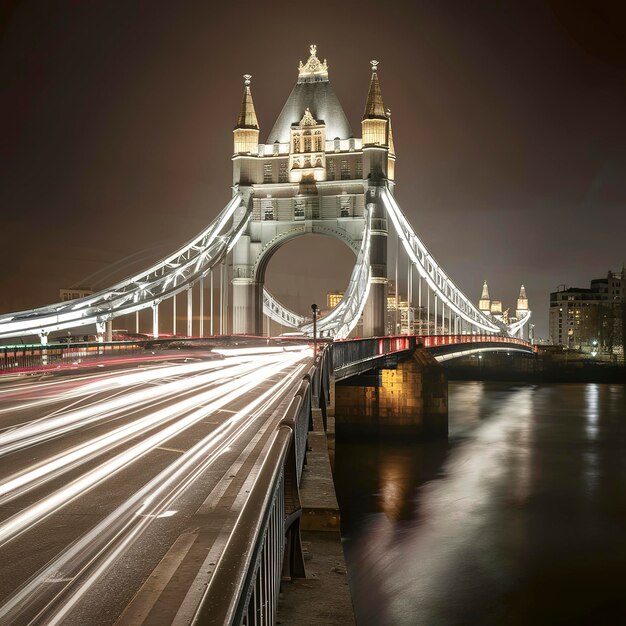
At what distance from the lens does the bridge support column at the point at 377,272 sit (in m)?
56.9

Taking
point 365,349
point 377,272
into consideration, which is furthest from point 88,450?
point 377,272

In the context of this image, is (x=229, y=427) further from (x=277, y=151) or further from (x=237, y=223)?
(x=277, y=151)

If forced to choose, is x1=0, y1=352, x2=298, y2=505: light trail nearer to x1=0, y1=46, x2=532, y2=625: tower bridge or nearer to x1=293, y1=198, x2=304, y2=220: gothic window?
x1=0, y1=46, x2=532, y2=625: tower bridge

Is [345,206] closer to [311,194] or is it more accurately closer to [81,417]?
[311,194]

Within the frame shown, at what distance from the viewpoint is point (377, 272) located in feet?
189

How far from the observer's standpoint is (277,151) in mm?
62344

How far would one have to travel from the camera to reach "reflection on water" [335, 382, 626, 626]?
17.0 metres

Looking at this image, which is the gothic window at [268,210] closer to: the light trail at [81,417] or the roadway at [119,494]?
the light trail at [81,417]

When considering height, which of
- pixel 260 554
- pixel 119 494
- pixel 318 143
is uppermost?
pixel 318 143

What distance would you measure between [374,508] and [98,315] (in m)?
18.7

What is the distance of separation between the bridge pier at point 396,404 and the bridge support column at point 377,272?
48.4 feet

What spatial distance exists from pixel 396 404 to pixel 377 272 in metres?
18.0

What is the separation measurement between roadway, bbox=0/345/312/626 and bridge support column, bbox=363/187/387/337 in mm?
38001

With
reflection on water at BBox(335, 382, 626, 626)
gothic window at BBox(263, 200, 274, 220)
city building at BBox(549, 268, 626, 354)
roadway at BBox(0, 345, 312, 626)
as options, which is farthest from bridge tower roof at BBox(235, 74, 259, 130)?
city building at BBox(549, 268, 626, 354)
